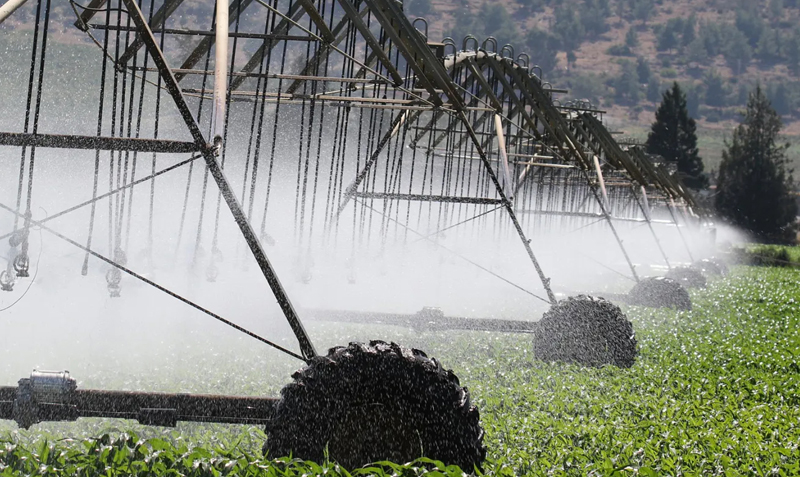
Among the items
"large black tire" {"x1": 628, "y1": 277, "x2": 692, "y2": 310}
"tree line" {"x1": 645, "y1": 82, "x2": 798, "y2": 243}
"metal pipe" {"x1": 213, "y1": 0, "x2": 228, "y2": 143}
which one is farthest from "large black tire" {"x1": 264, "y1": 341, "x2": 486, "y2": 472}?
"tree line" {"x1": 645, "y1": 82, "x2": 798, "y2": 243}

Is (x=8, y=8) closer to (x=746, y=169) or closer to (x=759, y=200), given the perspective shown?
(x=759, y=200)

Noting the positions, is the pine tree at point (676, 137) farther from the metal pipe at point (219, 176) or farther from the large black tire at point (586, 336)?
the metal pipe at point (219, 176)

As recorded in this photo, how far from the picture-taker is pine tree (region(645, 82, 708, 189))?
7544cm

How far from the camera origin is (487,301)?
1834 cm

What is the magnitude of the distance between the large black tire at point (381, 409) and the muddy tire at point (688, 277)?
19.2 m

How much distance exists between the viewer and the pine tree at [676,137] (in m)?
75.4

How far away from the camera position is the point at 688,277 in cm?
2364

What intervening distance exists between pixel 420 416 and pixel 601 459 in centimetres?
129

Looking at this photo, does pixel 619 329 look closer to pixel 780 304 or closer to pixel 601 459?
pixel 601 459

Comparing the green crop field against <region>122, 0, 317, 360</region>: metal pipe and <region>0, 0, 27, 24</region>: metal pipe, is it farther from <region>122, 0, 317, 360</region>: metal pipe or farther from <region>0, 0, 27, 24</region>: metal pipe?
<region>0, 0, 27, 24</region>: metal pipe

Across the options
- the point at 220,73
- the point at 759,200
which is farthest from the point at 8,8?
the point at 759,200

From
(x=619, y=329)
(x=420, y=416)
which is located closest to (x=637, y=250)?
(x=619, y=329)

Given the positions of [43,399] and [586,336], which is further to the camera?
[586,336]

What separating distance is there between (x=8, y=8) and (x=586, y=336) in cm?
649
